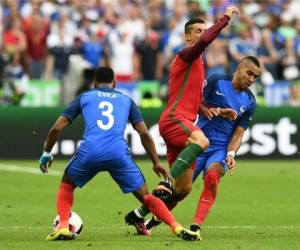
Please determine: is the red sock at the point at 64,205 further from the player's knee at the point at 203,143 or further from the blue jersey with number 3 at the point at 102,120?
the player's knee at the point at 203,143

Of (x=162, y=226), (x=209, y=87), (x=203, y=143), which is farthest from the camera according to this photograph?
(x=162, y=226)

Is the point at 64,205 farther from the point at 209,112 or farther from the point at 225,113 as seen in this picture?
the point at 225,113

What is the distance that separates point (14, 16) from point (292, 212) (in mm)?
12656

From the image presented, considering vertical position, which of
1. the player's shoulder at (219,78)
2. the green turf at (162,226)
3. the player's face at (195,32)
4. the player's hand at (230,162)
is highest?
the player's face at (195,32)

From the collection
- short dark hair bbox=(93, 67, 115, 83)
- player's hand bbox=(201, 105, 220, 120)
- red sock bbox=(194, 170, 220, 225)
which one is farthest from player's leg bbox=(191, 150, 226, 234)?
short dark hair bbox=(93, 67, 115, 83)

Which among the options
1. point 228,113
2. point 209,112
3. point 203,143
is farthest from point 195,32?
point 203,143

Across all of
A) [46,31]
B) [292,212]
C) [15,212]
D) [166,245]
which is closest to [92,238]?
[166,245]

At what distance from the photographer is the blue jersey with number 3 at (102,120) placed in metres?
11.8

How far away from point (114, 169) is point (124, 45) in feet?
49.0

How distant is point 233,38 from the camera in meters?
27.8

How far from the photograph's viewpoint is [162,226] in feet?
45.8

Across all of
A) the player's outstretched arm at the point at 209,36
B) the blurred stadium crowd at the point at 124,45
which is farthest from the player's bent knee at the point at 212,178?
the blurred stadium crowd at the point at 124,45

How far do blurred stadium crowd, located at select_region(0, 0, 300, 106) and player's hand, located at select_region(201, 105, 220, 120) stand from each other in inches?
518

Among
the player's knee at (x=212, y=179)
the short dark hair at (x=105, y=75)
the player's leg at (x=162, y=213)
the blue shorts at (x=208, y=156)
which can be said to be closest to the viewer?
the player's leg at (x=162, y=213)
